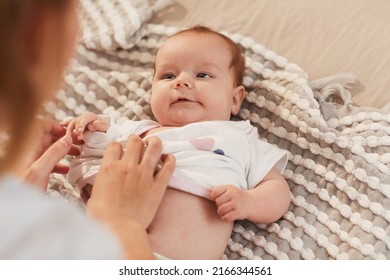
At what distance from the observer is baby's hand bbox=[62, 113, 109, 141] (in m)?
1.14

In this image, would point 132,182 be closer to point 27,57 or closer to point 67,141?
point 67,141

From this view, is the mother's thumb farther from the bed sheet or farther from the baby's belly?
the bed sheet

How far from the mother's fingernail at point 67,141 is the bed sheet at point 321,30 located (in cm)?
46

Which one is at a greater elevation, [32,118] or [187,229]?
[32,118]

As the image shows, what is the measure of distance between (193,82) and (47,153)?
1.01ft

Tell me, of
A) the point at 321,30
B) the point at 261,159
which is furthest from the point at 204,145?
the point at 321,30

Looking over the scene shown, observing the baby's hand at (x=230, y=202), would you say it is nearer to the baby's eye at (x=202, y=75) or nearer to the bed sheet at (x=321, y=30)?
the baby's eye at (x=202, y=75)

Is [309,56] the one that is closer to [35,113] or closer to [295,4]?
[295,4]

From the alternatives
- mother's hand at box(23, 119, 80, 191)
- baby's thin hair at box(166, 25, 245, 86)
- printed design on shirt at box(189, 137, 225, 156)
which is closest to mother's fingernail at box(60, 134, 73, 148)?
mother's hand at box(23, 119, 80, 191)

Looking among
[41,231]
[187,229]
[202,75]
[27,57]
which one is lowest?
[187,229]

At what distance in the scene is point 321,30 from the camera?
1.35m

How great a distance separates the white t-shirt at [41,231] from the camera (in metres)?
→ 0.63

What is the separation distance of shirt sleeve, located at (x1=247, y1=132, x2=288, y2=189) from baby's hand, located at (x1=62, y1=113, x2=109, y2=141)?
282mm
